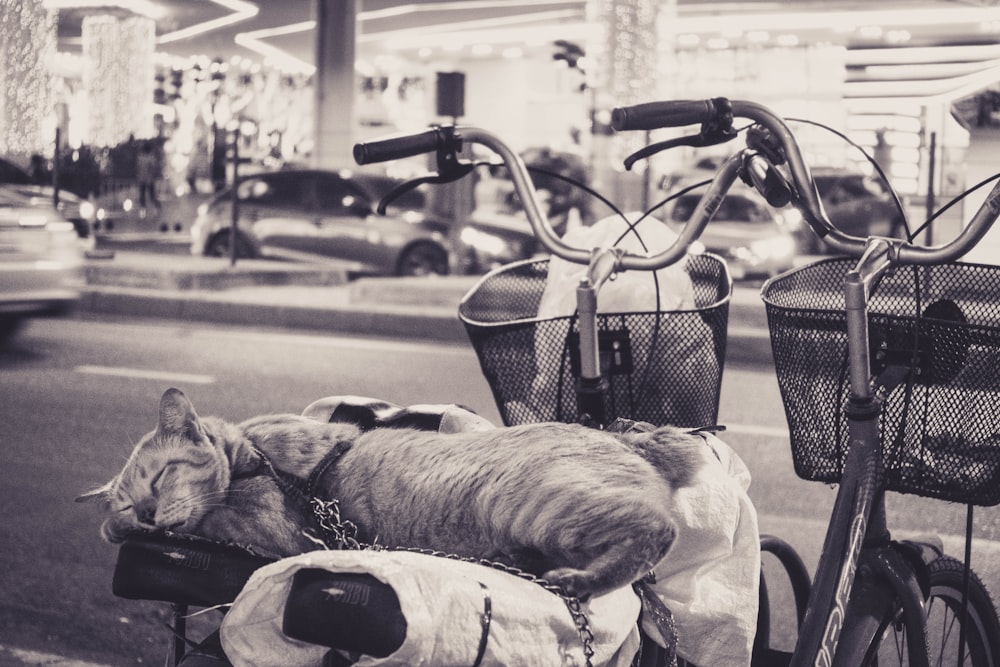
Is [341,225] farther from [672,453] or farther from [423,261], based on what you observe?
[672,453]

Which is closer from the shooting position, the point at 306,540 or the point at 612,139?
the point at 306,540

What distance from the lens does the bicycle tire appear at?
1988mm

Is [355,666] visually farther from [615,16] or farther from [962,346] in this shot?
[615,16]

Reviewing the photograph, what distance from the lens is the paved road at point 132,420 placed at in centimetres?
373

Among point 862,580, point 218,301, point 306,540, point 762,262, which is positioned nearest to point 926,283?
point 862,580

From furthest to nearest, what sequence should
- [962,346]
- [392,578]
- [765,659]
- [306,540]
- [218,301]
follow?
[218,301] < [765,659] < [962,346] < [306,540] < [392,578]

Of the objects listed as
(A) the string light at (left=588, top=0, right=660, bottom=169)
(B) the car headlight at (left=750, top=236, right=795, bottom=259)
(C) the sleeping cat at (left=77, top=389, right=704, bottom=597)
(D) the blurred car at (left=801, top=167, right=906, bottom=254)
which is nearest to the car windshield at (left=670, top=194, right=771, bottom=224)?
(B) the car headlight at (left=750, top=236, right=795, bottom=259)

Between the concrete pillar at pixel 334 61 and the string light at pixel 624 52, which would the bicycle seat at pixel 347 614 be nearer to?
the string light at pixel 624 52

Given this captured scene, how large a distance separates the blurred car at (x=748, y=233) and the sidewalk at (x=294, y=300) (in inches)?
41.6

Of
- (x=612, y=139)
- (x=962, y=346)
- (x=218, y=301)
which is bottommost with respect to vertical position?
(x=218, y=301)

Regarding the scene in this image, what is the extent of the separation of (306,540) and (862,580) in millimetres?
875

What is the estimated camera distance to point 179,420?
5.35 ft

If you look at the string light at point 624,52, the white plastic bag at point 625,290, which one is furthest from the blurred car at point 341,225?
the white plastic bag at point 625,290

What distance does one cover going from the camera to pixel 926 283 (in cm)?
197
